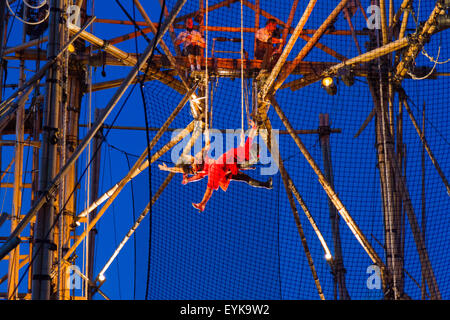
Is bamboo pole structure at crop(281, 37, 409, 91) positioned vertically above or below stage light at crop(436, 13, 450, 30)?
below

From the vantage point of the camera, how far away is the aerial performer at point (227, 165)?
8789 mm

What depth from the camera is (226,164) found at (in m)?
8.86

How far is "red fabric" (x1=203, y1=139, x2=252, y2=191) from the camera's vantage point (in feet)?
28.8

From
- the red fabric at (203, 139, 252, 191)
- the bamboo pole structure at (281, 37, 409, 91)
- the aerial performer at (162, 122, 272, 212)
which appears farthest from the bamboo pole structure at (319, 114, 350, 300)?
the red fabric at (203, 139, 252, 191)

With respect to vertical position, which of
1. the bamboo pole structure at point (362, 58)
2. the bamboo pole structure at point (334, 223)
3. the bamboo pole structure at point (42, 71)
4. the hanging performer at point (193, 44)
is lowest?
the bamboo pole structure at point (334, 223)

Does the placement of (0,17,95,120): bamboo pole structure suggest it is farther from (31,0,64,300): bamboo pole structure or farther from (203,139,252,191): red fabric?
(203,139,252,191): red fabric

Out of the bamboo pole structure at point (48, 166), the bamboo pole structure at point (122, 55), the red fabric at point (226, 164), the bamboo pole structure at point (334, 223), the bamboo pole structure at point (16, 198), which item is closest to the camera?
the bamboo pole structure at point (48, 166)

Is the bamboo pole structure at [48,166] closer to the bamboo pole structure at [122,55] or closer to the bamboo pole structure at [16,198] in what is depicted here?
the bamboo pole structure at [122,55]

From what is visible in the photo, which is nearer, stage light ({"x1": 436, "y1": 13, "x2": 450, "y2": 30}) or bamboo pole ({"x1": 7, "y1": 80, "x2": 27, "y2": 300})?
stage light ({"x1": 436, "y1": 13, "x2": 450, "y2": 30})

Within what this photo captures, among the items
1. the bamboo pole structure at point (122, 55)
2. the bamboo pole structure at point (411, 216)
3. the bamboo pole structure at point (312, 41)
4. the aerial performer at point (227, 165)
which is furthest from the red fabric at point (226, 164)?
the bamboo pole structure at point (411, 216)

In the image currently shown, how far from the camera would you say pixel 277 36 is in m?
10.7

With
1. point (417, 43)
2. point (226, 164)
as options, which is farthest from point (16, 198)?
point (417, 43)

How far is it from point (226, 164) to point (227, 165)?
18mm

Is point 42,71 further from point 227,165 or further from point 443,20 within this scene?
point 443,20
